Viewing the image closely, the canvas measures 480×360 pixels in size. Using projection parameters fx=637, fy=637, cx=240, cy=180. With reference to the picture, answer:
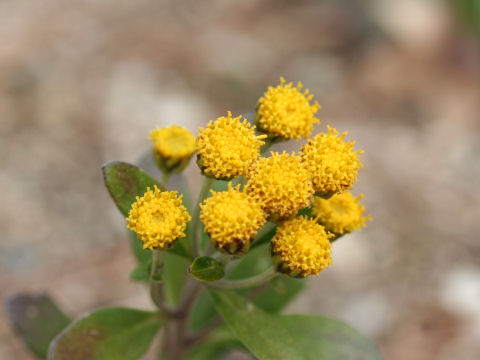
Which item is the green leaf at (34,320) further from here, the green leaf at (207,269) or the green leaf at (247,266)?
the green leaf at (207,269)

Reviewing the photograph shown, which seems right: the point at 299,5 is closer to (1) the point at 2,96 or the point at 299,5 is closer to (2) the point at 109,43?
(2) the point at 109,43

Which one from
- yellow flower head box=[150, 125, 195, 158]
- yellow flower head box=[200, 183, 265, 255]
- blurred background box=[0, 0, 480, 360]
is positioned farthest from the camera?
blurred background box=[0, 0, 480, 360]

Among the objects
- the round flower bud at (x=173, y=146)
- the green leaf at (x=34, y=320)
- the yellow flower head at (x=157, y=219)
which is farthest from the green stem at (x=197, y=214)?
the green leaf at (x=34, y=320)

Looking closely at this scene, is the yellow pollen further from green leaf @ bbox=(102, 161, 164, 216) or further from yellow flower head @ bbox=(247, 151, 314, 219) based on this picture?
green leaf @ bbox=(102, 161, 164, 216)

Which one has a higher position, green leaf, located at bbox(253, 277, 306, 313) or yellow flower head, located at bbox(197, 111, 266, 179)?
yellow flower head, located at bbox(197, 111, 266, 179)

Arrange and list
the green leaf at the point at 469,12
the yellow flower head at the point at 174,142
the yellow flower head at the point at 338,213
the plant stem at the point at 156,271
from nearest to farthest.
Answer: the plant stem at the point at 156,271 < the yellow flower head at the point at 338,213 < the yellow flower head at the point at 174,142 < the green leaf at the point at 469,12

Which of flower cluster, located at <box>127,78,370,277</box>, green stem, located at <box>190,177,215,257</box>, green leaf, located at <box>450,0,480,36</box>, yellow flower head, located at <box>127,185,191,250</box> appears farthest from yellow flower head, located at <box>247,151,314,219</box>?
green leaf, located at <box>450,0,480,36</box>

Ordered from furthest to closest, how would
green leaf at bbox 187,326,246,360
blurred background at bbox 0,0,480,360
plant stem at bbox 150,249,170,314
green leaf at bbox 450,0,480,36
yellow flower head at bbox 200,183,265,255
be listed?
green leaf at bbox 450,0,480,36 < blurred background at bbox 0,0,480,360 < green leaf at bbox 187,326,246,360 < plant stem at bbox 150,249,170,314 < yellow flower head at bbox 200,183,265,255

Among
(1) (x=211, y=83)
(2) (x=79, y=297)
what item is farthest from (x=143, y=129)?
(2) (x=79, y=297)

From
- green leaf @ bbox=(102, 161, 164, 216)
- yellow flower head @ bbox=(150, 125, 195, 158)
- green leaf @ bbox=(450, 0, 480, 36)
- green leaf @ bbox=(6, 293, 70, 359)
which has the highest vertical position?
green leaf @ bbox=(450, 0, 480, 36)
